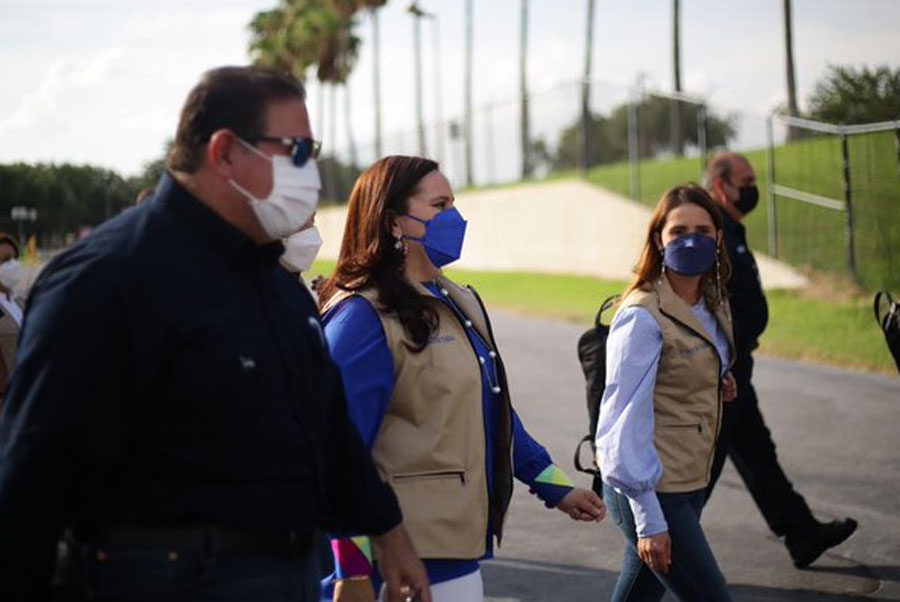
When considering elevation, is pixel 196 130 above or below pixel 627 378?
above

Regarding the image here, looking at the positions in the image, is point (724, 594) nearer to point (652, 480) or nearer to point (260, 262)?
point (652, 480)

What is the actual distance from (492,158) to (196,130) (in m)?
33.8

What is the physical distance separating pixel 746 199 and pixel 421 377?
4.62 m

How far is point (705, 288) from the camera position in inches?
208

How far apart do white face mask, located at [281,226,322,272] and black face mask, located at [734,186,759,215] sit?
3373mm

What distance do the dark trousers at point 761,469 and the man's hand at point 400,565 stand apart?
13.7ft

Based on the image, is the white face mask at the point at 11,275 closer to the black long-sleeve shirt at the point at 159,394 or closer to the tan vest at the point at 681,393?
the tan vest at the point at 681,393

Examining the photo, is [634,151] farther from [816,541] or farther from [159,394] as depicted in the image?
[159,394]

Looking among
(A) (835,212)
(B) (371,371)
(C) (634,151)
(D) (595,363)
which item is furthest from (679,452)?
(C) (634,151)

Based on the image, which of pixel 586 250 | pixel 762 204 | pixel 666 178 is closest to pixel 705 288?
pixel 762 204

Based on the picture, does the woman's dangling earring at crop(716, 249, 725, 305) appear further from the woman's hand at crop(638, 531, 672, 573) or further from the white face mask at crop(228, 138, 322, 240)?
the white face mask at crop(228, 138, 322, 240)

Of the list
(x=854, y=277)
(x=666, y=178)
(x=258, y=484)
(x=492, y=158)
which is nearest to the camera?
(x=258, y=484)

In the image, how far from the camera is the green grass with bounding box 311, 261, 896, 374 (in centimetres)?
1522

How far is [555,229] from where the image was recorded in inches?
→ 1273
